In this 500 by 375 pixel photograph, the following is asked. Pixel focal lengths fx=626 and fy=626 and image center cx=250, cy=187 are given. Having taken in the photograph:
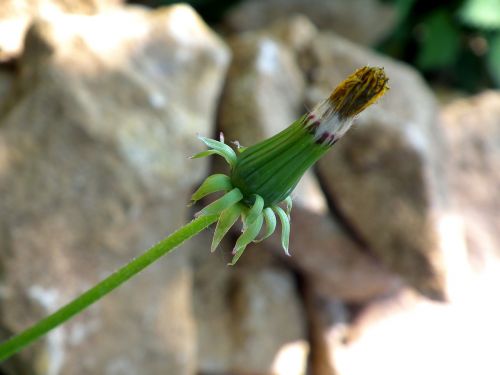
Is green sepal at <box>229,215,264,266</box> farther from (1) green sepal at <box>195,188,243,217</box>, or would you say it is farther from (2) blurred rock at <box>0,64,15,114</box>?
(2) blurred rock at <box>0,64,15,114</box>

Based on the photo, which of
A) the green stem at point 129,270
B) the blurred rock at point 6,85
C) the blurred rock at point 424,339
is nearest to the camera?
the green stem at point 129,270

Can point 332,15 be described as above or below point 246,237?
below

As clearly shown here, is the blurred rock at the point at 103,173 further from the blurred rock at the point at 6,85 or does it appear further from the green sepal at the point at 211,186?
the green sepal at the point at 211,186

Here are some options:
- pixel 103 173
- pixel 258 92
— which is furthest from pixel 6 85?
pixel 258 92

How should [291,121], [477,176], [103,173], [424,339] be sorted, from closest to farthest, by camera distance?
1. [103,173]
2. [291,121]
3. [424,339]
4. [477,176]

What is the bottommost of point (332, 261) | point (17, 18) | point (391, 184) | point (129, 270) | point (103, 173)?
point (332, 261)

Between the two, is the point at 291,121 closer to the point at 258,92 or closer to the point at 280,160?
the point at 258,92

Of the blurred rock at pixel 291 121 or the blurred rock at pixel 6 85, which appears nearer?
the blurred rock at pixel 6 85

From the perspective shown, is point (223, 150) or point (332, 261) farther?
point (332, 261)

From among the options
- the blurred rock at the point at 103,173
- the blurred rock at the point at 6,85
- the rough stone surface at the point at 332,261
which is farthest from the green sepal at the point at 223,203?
the rough stone surface at the point at 332,261
